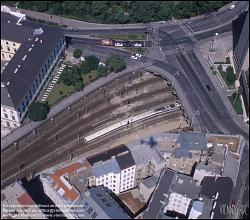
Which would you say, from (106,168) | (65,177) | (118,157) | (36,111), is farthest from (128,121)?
(65,177)

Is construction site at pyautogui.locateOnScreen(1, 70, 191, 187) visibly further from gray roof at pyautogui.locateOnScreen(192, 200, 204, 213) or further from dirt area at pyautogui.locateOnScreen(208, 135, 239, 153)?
gray roof at pyautogui.locateOnScreen(192, 200, 204, 213)

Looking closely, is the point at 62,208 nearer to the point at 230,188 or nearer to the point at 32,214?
the point at 32,214

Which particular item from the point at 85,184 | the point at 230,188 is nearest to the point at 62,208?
the point at 85,184

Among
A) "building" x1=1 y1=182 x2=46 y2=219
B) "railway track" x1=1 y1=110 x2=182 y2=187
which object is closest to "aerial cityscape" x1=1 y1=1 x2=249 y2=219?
"building" x1=1 y1=182 x2=46 y2=219

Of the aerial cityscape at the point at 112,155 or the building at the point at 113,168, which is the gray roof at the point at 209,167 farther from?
the building at the point at 113,168

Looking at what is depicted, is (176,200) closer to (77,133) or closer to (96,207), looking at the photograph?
(96,207)
